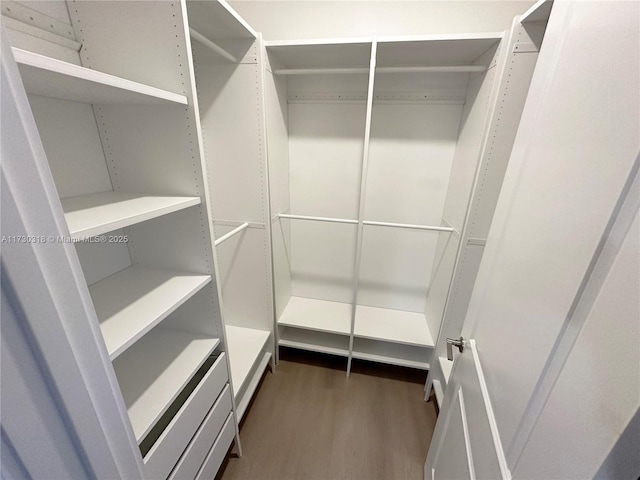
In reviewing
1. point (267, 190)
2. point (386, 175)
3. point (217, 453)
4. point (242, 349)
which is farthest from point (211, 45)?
point (217, 453)

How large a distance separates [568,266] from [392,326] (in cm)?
163

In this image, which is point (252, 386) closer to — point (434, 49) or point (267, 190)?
point (267, 190)

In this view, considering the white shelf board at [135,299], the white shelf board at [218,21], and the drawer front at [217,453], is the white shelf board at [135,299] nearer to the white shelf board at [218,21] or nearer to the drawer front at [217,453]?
the drawer front at [217,453]

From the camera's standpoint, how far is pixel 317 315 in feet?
6.88

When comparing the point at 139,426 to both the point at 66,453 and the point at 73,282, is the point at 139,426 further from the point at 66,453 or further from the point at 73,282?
the point at 73,282

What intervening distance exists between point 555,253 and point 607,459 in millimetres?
331

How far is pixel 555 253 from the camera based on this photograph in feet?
1.69

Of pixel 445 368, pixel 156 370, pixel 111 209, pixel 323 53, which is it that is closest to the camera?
pixel 111 209

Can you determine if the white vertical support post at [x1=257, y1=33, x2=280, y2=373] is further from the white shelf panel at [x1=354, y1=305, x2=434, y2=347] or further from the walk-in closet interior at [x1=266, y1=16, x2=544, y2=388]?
the white shelf panel at [x1=354, y1=305, x2=434, y2=347]

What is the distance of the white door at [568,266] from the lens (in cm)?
37

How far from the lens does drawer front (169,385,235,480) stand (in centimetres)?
103

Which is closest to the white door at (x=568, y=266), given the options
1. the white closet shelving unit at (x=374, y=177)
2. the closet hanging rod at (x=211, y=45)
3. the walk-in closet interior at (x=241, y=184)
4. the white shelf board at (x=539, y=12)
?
the white shelf board at (x=539, y=12)

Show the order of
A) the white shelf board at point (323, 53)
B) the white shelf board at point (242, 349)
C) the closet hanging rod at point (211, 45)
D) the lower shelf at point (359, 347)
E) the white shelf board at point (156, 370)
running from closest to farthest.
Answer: the white shelf board at point (156, 370) → the closet hanging rod at point (211, 45) → the white shelf board at point (323, 53) → the white shelf board at point (242, 349) → the lower shelf at point (359, 347)

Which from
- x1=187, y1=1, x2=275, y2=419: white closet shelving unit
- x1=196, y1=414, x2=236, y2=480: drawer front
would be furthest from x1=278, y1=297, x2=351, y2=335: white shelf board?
x1=196, y1=414, x2=236, y2=480: drawer front
